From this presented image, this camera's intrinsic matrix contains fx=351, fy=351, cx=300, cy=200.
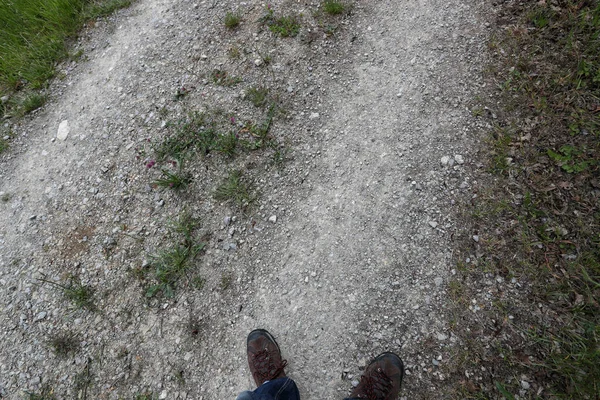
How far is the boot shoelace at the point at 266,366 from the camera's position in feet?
12.3

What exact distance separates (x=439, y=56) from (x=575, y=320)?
3.67 m

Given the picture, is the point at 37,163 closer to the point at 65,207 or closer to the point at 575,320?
the point at 65,207

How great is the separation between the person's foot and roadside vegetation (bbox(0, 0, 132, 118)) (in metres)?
7.23

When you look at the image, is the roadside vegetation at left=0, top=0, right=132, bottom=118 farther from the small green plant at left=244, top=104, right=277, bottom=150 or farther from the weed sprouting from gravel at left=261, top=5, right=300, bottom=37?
the small green plant at left=244, top=104, right=277, bottom=150

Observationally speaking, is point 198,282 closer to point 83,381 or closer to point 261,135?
point 83,381

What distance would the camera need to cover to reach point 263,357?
3762 millimetres

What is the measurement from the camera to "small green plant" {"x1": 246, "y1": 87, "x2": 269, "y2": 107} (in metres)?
5.28

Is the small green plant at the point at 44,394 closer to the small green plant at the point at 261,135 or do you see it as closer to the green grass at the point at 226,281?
the green grass at the point at 226,281

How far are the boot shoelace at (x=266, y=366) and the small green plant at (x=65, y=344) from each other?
2477mm

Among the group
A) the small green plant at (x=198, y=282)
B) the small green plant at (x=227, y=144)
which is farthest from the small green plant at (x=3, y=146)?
the small green plant at (x=198, y=282)

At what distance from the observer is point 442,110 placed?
4.71m

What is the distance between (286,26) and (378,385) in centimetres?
525

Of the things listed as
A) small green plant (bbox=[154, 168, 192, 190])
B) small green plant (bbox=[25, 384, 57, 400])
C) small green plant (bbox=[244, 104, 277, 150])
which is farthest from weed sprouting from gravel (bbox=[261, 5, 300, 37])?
small green plant (bbox=[25, 384, 57, 400])

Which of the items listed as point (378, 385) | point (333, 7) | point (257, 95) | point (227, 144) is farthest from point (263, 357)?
point (333, 7)
